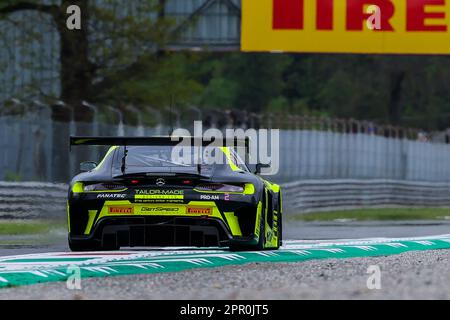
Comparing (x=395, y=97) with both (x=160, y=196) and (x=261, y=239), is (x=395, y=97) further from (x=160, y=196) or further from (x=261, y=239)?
(x=160, y=196)

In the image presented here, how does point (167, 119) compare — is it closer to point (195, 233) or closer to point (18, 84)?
point (18, 84)

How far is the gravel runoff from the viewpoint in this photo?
9.69 metres

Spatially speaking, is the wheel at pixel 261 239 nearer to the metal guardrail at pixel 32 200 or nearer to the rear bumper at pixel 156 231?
the rear bumper at pixel 156 231

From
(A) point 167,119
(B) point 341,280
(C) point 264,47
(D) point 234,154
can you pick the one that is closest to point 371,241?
(D) point 234,154

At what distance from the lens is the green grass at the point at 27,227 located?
20.9 meters

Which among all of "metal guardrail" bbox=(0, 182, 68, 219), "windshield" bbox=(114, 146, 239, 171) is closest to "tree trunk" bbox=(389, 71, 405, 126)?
"metal guardrail" bbox=(0, 182, 68, 219)

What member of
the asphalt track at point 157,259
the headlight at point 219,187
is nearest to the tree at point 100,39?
the asphalt track at point 157,259

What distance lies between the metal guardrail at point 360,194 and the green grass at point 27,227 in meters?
6.76

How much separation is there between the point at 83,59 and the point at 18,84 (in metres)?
2.22

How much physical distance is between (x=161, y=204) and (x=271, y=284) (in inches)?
101

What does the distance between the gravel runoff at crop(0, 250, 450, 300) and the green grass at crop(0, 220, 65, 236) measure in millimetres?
8777

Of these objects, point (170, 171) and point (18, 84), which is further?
point (18, 84)

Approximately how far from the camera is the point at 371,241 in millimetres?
16891
